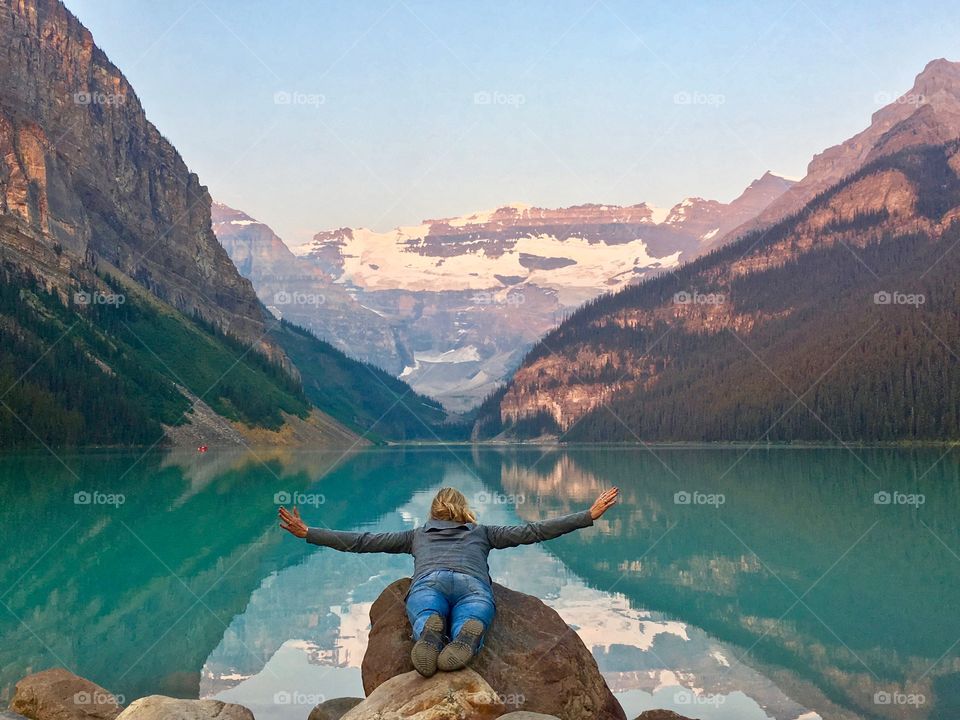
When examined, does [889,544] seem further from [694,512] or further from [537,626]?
[537,626]

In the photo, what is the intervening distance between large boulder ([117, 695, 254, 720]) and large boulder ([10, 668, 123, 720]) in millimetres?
3199

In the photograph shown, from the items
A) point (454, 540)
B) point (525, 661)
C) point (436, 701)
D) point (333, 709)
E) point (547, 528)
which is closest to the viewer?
point (436, 701)

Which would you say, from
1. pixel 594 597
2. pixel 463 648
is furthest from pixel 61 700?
pixel 594 597

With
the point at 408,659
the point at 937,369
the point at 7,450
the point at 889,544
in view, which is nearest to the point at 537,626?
the point at 408,659

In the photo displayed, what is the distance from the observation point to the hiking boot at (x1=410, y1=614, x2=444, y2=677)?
38.4 ft

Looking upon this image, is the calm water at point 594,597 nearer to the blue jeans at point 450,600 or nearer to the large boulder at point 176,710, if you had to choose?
the large boulder at point 176,710

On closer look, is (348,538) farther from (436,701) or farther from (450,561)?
(436,701)

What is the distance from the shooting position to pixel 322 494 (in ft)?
222

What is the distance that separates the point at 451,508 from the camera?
47.8 ft

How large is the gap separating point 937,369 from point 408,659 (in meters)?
181

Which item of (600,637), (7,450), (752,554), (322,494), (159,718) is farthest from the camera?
(7,450)

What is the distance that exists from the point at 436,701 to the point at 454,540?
3280mm

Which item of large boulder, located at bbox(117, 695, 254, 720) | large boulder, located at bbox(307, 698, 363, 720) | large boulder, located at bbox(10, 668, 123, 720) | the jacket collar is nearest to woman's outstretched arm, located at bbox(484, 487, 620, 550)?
the jacket collar

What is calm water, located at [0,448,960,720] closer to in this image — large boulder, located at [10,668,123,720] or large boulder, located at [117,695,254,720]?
large boulder, located at [10,668,123,720]
